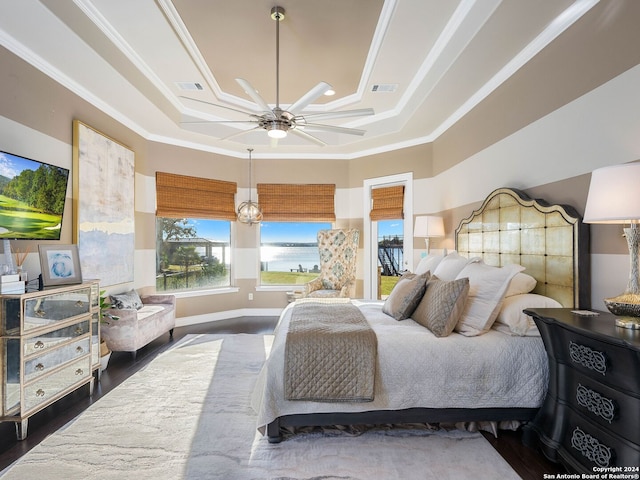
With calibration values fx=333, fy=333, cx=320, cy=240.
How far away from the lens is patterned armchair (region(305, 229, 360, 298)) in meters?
5.28

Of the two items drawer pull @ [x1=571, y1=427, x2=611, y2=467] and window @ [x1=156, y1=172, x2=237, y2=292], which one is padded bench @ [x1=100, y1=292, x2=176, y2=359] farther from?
drawer pull @ [x1=571, y1=427, x2=611, y2=467]

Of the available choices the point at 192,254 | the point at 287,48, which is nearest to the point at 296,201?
the point at 192,254

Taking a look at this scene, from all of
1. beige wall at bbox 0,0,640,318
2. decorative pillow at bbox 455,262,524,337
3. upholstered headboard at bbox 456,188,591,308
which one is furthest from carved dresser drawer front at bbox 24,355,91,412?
upholstered headboard at bbox 456,188,591,308

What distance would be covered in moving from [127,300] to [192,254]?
154cm

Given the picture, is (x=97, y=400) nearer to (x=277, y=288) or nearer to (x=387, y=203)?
(x=277, y=288)

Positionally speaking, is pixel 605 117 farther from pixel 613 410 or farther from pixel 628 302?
pixel 613 410

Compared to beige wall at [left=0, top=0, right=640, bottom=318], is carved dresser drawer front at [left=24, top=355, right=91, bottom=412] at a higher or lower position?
lower

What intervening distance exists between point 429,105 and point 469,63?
87 centimetres

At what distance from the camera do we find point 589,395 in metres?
1.64

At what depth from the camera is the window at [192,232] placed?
5.07 meters

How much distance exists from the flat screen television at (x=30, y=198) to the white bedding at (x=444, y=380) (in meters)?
2.22

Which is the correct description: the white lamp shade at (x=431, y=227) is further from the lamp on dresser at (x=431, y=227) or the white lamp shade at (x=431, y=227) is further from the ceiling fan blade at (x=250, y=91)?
the ceiling fan blade at (x=250, y=91)

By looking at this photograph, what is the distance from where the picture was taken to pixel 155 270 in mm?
4953

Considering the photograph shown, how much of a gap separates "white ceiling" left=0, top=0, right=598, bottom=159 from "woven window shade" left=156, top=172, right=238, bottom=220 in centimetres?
90
